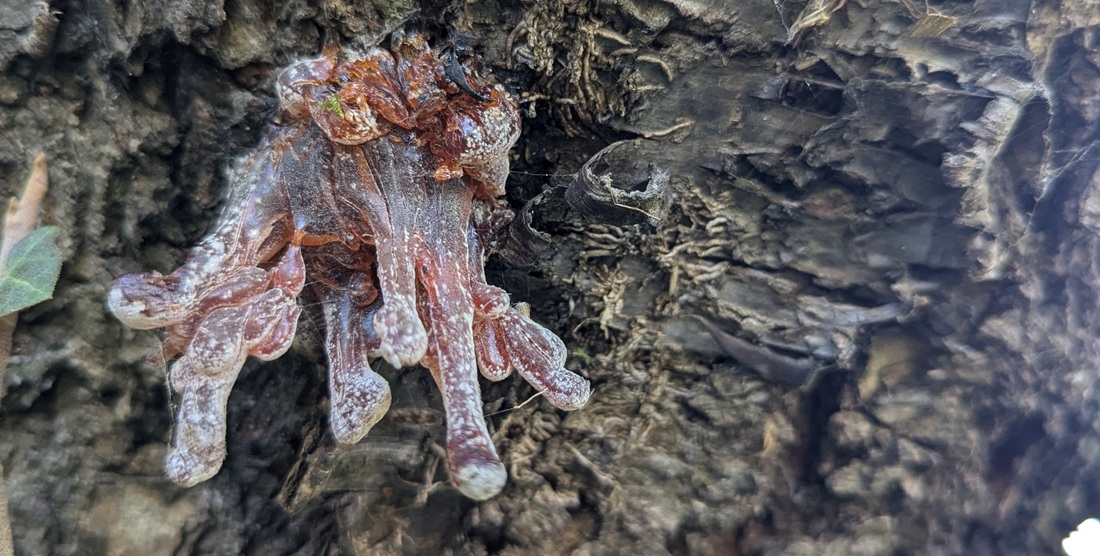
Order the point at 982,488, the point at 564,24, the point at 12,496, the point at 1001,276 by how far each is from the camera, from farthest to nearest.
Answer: the point at 982,488
the point at 1001,276
the point at 564,24
the point at 12,496

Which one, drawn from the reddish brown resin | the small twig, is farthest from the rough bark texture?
the reddish brown resin

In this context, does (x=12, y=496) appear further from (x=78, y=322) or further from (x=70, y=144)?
(x=70, y=144)

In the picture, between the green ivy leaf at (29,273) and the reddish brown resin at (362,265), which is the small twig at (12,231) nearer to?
the green ivy leaf at (29,273)

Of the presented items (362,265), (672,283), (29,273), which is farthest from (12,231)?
(672,283)

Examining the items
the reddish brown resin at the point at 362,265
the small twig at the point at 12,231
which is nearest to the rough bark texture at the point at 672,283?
the small twig at the point at 12,231

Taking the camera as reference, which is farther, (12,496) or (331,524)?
(331,524)

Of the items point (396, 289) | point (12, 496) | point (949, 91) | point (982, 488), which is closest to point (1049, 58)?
point (949, 91)
